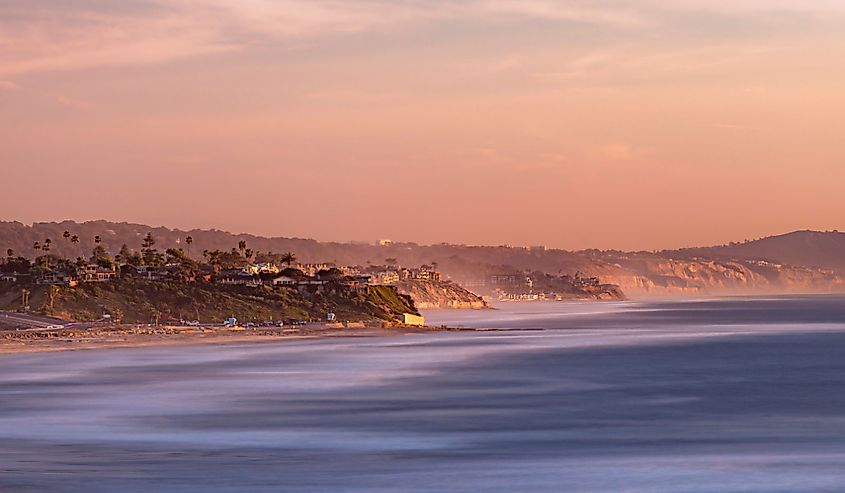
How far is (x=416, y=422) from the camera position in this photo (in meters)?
50.0

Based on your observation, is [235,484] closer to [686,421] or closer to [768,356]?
[686,421]

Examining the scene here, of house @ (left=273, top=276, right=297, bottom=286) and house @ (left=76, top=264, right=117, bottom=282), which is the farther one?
house @ (left=273, top=276, right=297, bottom=286)

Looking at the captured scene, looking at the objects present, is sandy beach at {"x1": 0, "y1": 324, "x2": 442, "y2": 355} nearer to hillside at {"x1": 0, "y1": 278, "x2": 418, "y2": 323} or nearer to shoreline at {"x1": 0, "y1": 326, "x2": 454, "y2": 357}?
shoreline at {"x1": 0, "y1": 326, "x2": 454, "y2": 357}

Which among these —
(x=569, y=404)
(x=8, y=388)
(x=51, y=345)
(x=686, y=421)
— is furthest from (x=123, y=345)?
(x=686, y=421)

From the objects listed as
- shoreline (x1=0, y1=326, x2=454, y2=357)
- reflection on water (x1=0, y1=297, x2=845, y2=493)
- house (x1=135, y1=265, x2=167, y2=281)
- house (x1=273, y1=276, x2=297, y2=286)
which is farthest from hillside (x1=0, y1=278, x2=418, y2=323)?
reflection on water (x1=0, y1=297, x2=845, y2=493)

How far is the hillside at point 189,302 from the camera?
13688cm

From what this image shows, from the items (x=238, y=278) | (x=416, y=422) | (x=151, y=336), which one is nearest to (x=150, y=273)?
(x=238, y=278)

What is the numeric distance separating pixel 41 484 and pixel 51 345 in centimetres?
6884

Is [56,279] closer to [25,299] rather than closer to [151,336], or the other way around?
[25,299]

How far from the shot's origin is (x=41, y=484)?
31984 mm

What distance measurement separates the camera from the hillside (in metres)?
137

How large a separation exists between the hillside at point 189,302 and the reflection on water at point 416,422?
133 feet

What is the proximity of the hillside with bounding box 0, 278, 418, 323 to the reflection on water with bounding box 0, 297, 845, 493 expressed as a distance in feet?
133

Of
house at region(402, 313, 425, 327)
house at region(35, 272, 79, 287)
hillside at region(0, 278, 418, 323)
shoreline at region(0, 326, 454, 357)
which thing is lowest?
shoreline at region(0, 326, 454, 357)
